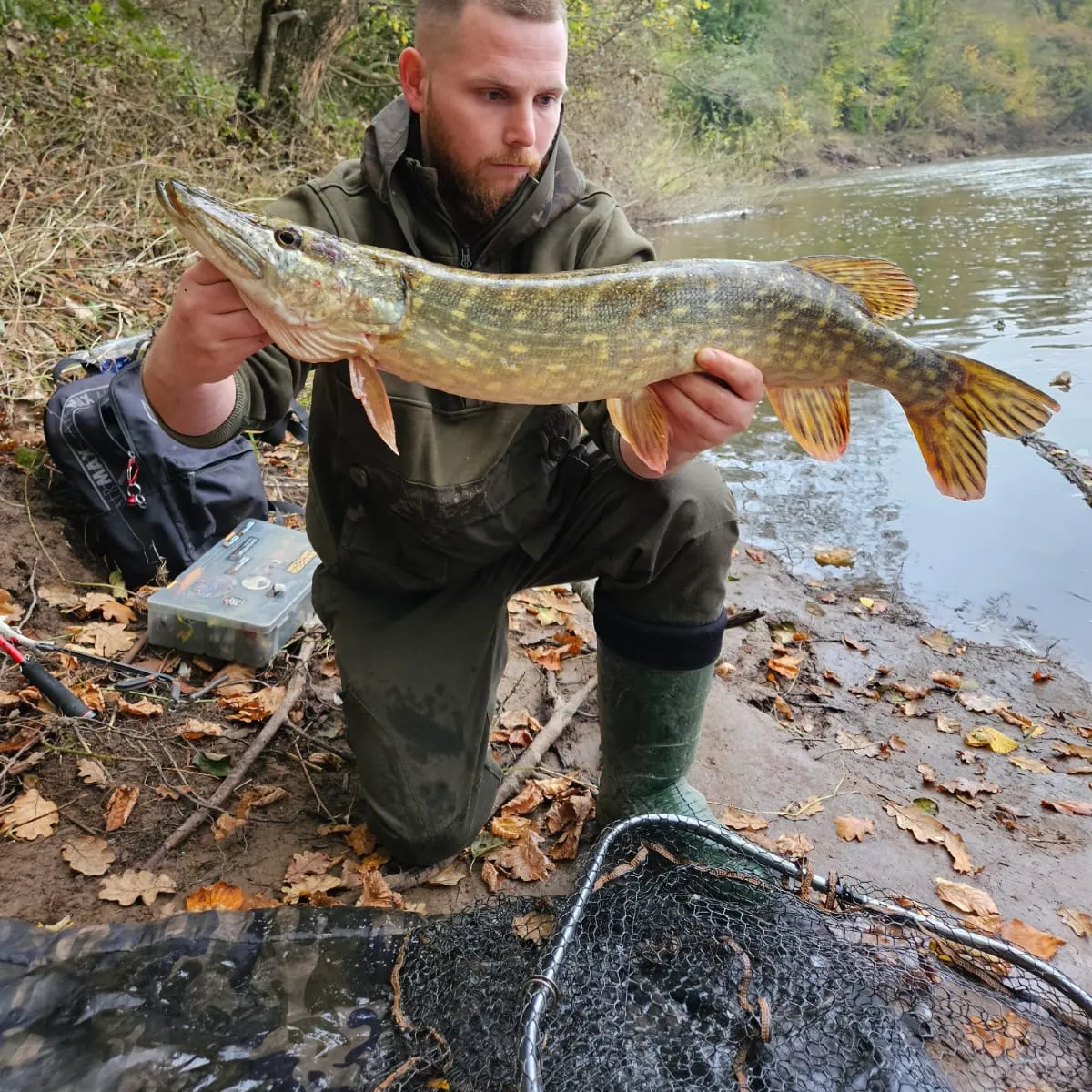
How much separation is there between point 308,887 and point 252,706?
76 centimetres

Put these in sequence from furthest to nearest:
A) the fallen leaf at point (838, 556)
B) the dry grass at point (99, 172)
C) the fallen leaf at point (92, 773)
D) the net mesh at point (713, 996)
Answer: the dry grass at point (99, 172), the fallen leaf at point (838, 556), the fallen leaf at point (92, 773), the net mesh at point (713, 996)

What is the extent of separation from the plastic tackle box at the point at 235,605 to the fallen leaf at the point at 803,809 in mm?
A: 1747

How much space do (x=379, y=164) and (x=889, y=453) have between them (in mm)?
4295

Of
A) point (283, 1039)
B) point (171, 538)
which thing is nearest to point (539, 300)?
point (283, 1039)

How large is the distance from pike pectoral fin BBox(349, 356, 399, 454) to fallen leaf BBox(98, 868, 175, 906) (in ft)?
4.05

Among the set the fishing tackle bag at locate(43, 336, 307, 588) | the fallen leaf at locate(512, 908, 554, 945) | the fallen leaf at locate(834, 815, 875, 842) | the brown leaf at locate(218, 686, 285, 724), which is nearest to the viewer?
the fallen leaf at locate(512, 908, 554, 945)

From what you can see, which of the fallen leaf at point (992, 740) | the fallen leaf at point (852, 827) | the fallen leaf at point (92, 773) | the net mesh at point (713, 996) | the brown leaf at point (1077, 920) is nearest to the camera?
the net mesh at point (713, 996)

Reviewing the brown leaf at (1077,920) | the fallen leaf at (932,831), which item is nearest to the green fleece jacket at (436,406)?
the fallen leaf at (932,831)

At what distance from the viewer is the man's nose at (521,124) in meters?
1.90

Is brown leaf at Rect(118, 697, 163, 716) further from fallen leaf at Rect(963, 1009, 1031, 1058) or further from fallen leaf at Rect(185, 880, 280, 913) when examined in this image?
fallen leaf at Rect(963, 1009, 1031, 1058)

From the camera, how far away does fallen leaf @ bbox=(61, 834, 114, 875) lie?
201cm

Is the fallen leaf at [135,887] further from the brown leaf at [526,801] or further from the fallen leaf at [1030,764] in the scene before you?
the fallen leaf at [1030,764]

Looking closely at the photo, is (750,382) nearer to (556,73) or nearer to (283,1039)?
(556,73)

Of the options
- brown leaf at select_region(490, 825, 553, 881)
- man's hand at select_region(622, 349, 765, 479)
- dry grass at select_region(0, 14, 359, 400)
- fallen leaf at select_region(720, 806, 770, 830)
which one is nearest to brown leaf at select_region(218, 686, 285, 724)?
brown leaf at select_region(490, 825, 553, 881)
